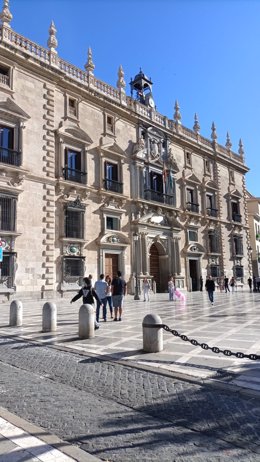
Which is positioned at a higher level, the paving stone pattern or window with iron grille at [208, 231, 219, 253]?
window with iron grille at [208, 231, 219, 253]

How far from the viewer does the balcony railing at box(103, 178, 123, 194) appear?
2381 centimetres

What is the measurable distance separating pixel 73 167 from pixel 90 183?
146cm

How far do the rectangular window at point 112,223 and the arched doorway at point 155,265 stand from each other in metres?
5.10

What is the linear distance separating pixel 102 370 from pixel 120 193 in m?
19.5

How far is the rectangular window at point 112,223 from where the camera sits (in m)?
23.9

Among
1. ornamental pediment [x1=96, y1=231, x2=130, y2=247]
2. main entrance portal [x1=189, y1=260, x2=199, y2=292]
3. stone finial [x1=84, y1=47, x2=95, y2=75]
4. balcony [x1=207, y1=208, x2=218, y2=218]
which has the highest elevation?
stone finial [x1=84, y1=47, x2=95, y2=75]

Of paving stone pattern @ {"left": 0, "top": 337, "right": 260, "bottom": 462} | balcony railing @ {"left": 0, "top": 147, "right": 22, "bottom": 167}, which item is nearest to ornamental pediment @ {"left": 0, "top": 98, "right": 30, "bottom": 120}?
balcony railing @ {"left": 0, "top": 147, "right": 22, "bottom": 167}

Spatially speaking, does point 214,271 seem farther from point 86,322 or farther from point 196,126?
point 86,322

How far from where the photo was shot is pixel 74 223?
21.4 metres

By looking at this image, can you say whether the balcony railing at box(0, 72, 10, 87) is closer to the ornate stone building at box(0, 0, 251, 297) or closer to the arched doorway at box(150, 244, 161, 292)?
the ornate stone building at box(0, 0, 251, 297)

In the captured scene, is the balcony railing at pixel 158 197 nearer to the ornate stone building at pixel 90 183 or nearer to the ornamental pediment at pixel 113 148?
the ornate stone building at pixel 90 183

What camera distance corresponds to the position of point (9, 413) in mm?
3980

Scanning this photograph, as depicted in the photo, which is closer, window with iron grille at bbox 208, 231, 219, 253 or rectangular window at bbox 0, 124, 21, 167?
rectangular window at bbox 0, 124, 21, 167

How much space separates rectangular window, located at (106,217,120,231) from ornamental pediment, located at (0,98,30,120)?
832 cm
